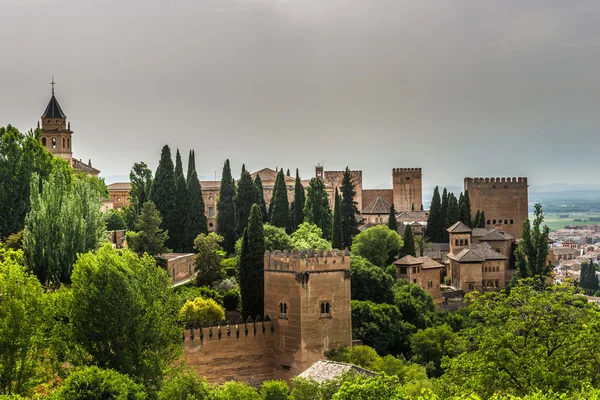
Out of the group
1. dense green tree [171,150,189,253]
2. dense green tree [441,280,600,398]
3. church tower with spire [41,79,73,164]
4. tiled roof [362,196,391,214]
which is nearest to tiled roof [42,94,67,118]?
church tower with spire [41,79,73,164]

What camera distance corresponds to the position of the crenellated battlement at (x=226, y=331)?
1213 inches

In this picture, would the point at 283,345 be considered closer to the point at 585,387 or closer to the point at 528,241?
the point at 585,387

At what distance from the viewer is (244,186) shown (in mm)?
50312

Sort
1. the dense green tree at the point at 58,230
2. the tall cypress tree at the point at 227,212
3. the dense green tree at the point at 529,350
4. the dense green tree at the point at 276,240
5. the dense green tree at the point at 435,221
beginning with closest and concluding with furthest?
the dense green tree at the point at 529,350
the dense green tree at the point at 58,230
the dense green tree at the point at 276,240
the tall cypress tree at the point at 227,212
the dense green tree at the point at 435,221

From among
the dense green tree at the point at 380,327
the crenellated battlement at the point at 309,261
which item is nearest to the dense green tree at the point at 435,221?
the dense green tree at the point at 380,327

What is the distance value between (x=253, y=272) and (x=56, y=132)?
29.2 m

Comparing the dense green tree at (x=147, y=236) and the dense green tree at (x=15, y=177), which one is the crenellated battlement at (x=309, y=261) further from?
the dense green tree at (x=15, y=177)

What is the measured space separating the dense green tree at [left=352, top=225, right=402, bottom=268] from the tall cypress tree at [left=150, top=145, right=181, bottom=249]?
10.3m

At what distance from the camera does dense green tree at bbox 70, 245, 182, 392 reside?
26.5 metres

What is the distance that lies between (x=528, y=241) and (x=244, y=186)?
17492 millimetres

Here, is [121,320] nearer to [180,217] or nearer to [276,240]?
[276,240]

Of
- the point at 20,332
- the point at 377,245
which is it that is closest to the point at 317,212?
the point at 377,245

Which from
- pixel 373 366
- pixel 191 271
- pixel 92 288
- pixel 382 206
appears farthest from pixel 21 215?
pixel 382 206

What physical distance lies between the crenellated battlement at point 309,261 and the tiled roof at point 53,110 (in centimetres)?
3138
